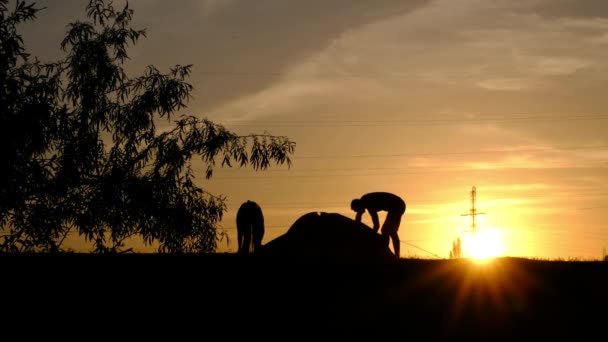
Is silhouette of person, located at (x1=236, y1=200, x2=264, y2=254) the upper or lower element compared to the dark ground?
upper

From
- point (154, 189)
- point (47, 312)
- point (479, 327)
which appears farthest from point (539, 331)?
point (154, 189)

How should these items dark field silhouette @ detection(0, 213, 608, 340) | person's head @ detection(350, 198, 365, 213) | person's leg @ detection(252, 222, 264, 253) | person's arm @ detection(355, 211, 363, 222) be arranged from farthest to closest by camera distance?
person's arm @ detection(355, 211, 363, 222)
person's leg @ detection(252, 222, 264, 253)
person's head @ detection(350, 198, 365, 213)
dark field silhouette @ detection(0, 213, 608, 340)

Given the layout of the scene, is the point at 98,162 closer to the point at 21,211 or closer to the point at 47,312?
the point at 21,211

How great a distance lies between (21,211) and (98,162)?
2.62 m

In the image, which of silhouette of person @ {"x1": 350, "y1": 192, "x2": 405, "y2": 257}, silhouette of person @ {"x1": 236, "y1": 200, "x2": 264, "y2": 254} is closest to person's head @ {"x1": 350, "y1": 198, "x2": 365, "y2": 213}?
silhouette of person @ {"x1": 350, "y1": 192, "x2": 405, "y2": 257}

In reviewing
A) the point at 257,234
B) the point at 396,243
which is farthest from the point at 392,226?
A: the point at 257,234

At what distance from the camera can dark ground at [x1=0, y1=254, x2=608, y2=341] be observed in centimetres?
1441

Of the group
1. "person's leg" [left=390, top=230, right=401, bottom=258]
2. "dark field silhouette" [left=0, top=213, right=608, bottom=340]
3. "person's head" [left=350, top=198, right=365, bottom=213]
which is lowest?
"dark field silhouette" [left=0, top=213, right=608, bottom=340]

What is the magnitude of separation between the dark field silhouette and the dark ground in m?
0.02

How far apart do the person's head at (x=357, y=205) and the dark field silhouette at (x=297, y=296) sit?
9.72ft

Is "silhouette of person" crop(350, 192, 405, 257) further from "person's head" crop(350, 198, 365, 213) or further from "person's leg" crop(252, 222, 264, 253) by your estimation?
"person's leg" crop(252, 222, 264, 253)

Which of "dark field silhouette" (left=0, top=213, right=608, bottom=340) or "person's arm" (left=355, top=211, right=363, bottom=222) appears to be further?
"person's arm" (left=355, top=211, right=363, bottom=222)

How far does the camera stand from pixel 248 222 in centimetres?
2289

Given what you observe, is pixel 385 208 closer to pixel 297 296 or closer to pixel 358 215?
pixel 358 215
